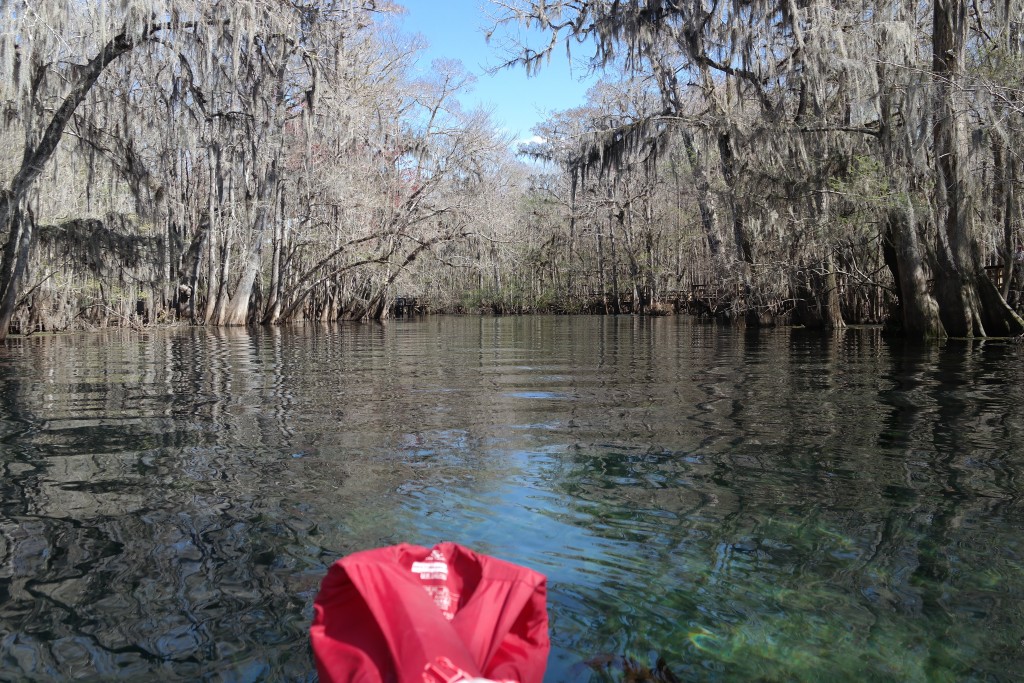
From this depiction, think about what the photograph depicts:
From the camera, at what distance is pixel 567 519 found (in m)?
3.47

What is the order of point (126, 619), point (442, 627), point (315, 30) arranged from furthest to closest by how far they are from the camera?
point (315, 30)
point (126, 619)
point (442, 627)

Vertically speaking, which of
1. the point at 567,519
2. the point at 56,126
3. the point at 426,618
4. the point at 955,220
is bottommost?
the point at 567,519

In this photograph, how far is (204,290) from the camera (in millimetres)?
23922

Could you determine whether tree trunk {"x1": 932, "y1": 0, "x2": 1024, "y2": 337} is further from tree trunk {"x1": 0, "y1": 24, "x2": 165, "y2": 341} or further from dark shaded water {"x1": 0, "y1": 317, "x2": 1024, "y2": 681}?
tree trunk {"x1": 0, "y1": 24, "x2": 165, "y2": 341}

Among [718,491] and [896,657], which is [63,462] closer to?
[718,491]

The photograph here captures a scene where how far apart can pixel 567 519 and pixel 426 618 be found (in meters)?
1.77

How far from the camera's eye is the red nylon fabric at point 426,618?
1.68 metres

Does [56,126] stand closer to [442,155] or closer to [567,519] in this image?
[567,519]

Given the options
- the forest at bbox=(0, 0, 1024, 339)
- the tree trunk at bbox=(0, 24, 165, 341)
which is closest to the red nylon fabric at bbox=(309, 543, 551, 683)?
the forest at bbox=(0, 0, 1024, 339)

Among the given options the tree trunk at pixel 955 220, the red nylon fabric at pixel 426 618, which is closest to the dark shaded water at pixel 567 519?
the red nylon fabric at pixel 426 618

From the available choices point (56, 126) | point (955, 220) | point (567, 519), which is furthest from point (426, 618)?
point (955, 220)

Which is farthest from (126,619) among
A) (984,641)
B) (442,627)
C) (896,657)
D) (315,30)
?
(315,30)

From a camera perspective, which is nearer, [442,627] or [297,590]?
[442,627]

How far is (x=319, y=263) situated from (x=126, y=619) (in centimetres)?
2154
